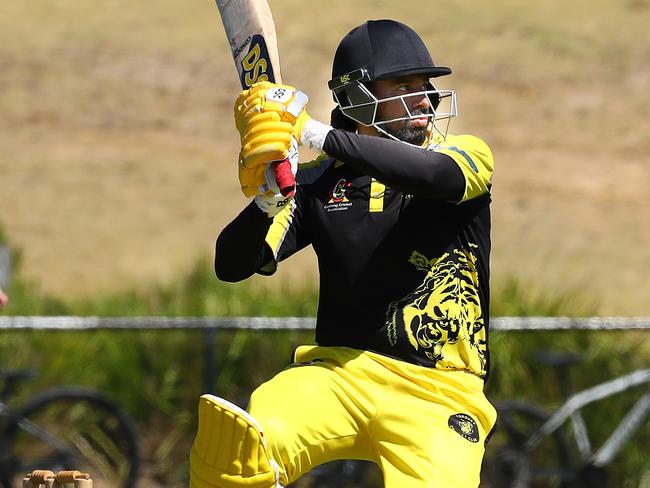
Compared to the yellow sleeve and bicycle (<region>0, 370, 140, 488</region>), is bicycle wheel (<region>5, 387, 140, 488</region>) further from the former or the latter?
the yellow sleeve

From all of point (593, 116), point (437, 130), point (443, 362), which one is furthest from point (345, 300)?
point (593, 116)

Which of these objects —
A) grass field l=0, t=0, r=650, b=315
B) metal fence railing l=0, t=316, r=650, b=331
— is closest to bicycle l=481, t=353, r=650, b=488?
metal fence railing l=0, t=316, r=650, b=331

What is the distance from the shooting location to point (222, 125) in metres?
21.5

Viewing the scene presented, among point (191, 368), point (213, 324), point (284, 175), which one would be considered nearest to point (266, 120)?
point (284, 175)

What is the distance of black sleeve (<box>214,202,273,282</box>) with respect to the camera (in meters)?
4.15

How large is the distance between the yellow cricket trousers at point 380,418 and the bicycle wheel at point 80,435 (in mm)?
4147

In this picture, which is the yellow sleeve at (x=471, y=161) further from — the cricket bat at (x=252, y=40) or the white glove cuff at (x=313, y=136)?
the cricket bat at (x=252, y=40)

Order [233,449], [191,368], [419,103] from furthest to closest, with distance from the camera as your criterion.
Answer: [191,368] → [419,103] → [233,449]

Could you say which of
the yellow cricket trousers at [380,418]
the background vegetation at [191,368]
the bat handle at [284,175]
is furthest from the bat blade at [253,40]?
the background vegetation at [191,368]

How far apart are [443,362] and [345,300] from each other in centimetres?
36

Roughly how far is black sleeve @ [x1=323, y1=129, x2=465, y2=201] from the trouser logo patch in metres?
0.65

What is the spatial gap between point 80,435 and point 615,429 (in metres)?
3.22

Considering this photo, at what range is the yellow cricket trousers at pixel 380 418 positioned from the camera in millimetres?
3945

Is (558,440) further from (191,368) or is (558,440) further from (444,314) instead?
(444,314)
